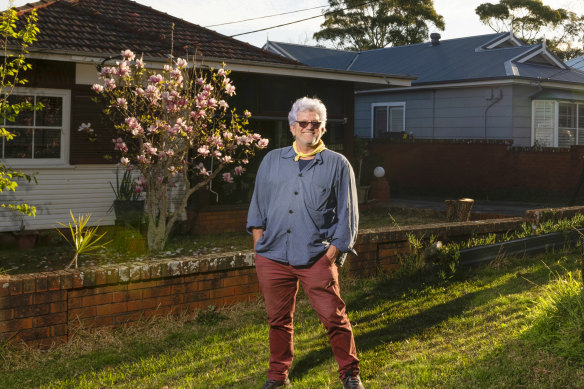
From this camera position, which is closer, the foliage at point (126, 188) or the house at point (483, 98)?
the foliage at point (126, 188)

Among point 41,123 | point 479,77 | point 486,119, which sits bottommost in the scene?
point 41,123

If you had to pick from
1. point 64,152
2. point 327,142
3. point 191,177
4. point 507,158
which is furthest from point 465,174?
point 64,152

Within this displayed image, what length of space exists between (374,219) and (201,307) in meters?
8.33

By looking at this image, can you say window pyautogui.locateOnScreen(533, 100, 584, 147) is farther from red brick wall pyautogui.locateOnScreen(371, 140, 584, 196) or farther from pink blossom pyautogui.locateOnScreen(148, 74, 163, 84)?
pink blossom pyautogui.locateOnScreen(148, 74, 163, 84)

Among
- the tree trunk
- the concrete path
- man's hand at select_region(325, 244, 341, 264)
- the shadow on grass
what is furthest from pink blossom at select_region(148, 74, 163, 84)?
the concrete path

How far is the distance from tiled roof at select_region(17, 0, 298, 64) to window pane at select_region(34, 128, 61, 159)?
4.69 ft

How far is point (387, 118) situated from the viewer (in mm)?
23578

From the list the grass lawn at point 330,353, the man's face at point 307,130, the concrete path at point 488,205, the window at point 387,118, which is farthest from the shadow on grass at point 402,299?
the window at point 387,118

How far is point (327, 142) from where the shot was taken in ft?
47.7

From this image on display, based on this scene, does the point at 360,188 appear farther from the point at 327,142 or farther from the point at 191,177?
the point at 191,177

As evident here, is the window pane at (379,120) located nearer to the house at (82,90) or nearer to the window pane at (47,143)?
the house at (82,90)

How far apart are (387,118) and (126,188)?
14117 mm

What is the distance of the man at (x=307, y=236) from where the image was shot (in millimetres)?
4148

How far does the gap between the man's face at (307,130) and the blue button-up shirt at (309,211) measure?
0.11 meters
